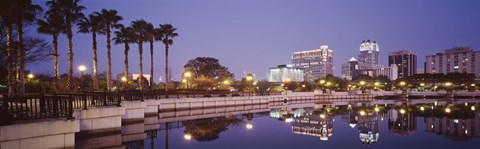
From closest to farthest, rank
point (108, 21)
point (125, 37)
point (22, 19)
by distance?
point (22, 19)
point (108, 21)
point (125, 37)

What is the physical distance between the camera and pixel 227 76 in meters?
106

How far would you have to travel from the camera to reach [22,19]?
2358 cm

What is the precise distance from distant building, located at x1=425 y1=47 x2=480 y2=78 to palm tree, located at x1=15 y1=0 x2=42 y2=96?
195033 mm

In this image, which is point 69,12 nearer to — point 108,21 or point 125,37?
point 108,21

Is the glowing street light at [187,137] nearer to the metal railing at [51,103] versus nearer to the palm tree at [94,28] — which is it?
the metal railing at [51,103]

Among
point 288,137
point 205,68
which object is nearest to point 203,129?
point 288,137

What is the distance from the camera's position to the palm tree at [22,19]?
66.9 feet

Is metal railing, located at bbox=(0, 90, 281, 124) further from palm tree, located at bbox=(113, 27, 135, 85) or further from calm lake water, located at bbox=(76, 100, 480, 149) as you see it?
palm tree, located at bbox=(113, 27, 135, 85)

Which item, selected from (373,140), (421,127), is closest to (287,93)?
(421,127)

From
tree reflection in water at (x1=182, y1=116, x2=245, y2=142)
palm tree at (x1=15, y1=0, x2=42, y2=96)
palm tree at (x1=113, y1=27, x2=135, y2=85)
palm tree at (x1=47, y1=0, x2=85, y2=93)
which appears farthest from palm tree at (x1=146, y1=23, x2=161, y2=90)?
palm tree at (x1=15, y1=0, x2=42, y2=96)

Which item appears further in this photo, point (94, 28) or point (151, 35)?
point (151, 35)

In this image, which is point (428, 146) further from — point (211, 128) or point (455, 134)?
point (211, 128)

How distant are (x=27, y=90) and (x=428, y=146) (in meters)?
35.7

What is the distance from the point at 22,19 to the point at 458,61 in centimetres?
20561
